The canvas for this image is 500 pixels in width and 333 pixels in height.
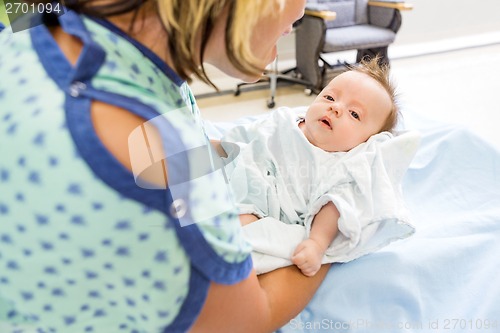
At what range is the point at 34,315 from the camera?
626mm

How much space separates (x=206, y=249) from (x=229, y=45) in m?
0.28

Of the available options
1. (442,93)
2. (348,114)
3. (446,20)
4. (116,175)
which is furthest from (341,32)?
(116,175)

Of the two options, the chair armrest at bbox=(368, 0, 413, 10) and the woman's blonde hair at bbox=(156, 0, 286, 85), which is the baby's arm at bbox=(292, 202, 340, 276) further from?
the chair armrest at bbox=(368, 0, 413, 10)

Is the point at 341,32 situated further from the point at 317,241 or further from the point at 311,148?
the point at 317,241

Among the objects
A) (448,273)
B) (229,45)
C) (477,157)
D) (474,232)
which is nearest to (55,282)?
(229,45)

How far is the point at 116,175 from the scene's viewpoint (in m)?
0.51

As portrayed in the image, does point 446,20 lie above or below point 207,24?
below

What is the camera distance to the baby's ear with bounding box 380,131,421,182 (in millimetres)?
1189

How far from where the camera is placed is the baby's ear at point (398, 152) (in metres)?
1.19

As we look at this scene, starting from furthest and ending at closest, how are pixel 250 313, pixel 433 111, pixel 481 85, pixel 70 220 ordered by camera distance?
1. pixel 481 85
2. pixel 433 111
3. pixel 250 313
4. pixel 70 220

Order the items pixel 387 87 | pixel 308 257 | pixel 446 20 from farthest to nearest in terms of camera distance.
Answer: pixel 446 20, pixel 387 87, pixel 308 257

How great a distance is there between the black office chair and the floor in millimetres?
253

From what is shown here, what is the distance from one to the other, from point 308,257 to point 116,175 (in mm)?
577

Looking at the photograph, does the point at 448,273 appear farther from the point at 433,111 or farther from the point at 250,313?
the point at 433,111
